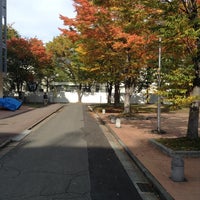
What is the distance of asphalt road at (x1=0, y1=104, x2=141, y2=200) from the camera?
7.12 meters

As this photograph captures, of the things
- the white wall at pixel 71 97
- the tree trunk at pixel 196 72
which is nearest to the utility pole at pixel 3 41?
the white wall at pixel 71 97

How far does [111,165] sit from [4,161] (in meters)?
3.13

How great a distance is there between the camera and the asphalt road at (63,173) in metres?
7.12

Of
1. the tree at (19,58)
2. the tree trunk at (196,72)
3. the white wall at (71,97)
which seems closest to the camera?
the tree trunk at (196,72)

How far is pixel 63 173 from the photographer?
8.89m

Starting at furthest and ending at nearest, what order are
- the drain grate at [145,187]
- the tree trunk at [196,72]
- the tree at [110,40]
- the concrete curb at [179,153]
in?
the tree at [110,40], the tree trunk at [196,72], the concrete curb at [179,153], the drain grate at [145,187]

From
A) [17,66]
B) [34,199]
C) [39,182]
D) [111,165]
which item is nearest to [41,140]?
[111,165]

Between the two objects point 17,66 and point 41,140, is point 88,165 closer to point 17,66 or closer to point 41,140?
point 41,140

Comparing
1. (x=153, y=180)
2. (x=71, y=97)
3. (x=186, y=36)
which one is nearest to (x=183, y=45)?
(x=186, y=36)

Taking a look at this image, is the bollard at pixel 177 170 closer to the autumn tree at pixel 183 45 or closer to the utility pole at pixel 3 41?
the autumn tree at pixel 183 45

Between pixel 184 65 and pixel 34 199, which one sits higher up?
pixel 184 65

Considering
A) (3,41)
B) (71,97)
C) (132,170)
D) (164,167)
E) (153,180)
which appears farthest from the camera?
(71,97)

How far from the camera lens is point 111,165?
33.0 feet

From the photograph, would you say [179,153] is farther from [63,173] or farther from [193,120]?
[63,173]
